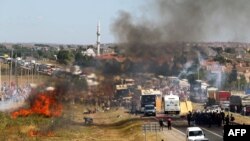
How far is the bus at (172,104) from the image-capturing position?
8175 centimetres

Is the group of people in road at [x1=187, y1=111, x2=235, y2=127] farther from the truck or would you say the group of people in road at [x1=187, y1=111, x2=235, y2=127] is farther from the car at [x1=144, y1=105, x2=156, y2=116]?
the truck

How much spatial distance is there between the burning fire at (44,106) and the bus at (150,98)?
20897 millimetres

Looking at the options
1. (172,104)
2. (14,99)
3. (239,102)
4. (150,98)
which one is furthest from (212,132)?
(14,99)

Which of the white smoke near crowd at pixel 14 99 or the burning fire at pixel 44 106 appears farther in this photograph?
the white smoke near crowd at pixel 14 99

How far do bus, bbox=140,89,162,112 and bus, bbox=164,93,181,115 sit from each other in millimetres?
5808

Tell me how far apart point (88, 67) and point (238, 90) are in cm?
8382

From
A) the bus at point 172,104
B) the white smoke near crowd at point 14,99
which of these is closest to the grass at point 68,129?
the white smoke near crowd at point 14,99

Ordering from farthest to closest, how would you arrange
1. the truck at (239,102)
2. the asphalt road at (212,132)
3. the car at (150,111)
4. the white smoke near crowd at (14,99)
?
the truck at (239,102) < the car at (150,111) < the white smoke near crowd at (14,99) < the asphalt road at (212,132)

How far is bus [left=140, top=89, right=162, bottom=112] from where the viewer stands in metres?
89.5

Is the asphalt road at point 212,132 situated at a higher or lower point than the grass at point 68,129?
higher

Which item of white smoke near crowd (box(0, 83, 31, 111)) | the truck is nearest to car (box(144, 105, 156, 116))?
the truck

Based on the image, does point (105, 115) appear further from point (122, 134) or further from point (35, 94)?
point (122, 134)

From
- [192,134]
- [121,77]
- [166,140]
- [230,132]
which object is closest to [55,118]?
[121,77]

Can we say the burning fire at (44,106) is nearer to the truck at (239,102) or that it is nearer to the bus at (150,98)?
the bus at (150,98)
